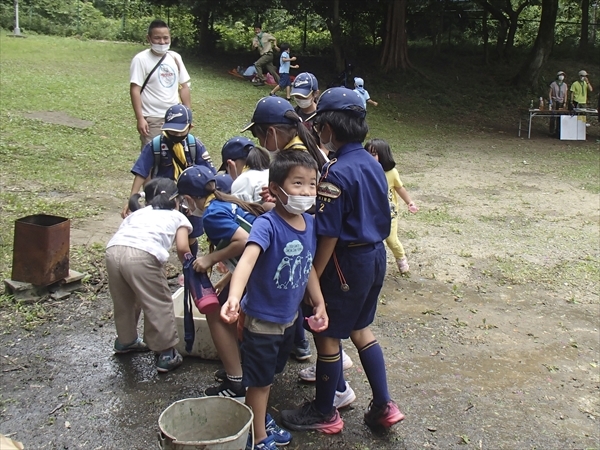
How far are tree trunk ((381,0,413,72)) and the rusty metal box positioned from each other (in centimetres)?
1812

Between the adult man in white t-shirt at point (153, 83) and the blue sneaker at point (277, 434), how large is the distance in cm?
326

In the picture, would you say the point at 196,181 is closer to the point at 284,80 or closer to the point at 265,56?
the point at 284,80

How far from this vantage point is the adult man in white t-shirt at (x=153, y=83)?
5652mm

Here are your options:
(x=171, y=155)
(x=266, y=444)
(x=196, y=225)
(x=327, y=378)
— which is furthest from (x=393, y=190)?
(x=266, y=444)

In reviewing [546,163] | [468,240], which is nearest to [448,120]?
[546,163]

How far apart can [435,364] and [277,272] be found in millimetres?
1865

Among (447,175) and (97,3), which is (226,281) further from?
(97,3)

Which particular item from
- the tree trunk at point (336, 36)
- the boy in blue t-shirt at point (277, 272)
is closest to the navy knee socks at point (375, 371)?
the boy in blue t-shirt at point (277, 272)

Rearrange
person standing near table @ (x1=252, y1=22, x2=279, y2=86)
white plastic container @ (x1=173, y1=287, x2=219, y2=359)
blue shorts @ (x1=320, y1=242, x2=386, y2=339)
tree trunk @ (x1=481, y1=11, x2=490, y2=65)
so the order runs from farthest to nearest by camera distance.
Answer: tree trunk @ (x1=481, y1=11, x2=490, y2=65)
person standing near table @ (x1=252, y1=22, x2=279, y2=86)
white plastic container @ (x1=173, y1=287, x2=219, y2=359)
blue shorts @ (x1=320, y1=242, x2=386, y2=339)

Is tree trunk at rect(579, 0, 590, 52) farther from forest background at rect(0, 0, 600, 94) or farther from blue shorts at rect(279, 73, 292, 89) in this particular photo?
blue shorts at rect(279, 73, 292, 89)

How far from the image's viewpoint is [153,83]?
5.69 meters

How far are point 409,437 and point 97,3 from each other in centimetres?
3207

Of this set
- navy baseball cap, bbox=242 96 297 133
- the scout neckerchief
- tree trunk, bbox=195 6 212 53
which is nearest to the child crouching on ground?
the scout neckerchief

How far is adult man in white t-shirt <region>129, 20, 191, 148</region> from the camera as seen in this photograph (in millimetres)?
5652
